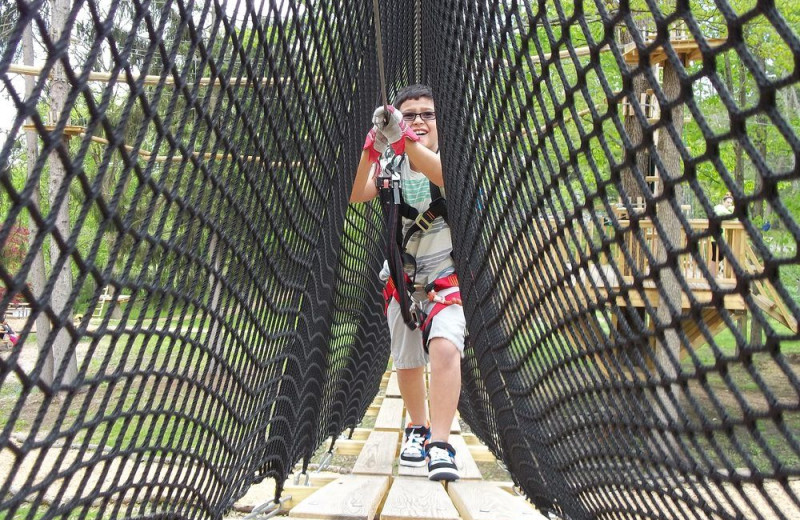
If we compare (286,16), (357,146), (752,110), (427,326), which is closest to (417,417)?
(427,326)

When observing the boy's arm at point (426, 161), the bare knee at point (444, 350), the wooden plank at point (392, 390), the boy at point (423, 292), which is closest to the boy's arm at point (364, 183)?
the boy at point (423, 292)

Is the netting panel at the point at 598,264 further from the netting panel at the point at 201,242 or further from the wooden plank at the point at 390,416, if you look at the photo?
the wooden plank at the point at 390,416

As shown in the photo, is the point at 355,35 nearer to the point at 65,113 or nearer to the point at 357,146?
the point at 357,146

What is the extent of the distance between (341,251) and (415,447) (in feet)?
2.38

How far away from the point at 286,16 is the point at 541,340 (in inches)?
33.2

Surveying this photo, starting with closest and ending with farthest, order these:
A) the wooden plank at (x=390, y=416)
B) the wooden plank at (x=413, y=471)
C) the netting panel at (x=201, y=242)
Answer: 1. the netting panel at (x=201, y=242)
2. the wooden plank at (x=413, y=471)
3. the wooden plank at (x=390, y=416)

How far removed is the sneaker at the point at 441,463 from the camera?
2.16 meters

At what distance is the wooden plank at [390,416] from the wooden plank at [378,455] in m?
0.13

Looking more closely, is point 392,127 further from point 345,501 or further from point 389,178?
point 345,501

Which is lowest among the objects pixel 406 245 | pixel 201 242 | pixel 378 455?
pixel 378 455

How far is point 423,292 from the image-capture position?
2463mm

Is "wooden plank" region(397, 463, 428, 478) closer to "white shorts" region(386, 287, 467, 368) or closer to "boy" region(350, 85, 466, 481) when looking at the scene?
"boy" region(350, 85, 466, 481)

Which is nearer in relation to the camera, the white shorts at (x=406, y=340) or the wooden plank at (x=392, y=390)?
the white shorts at (x=406, y=340)

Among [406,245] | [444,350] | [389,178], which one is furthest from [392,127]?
[444,350]
